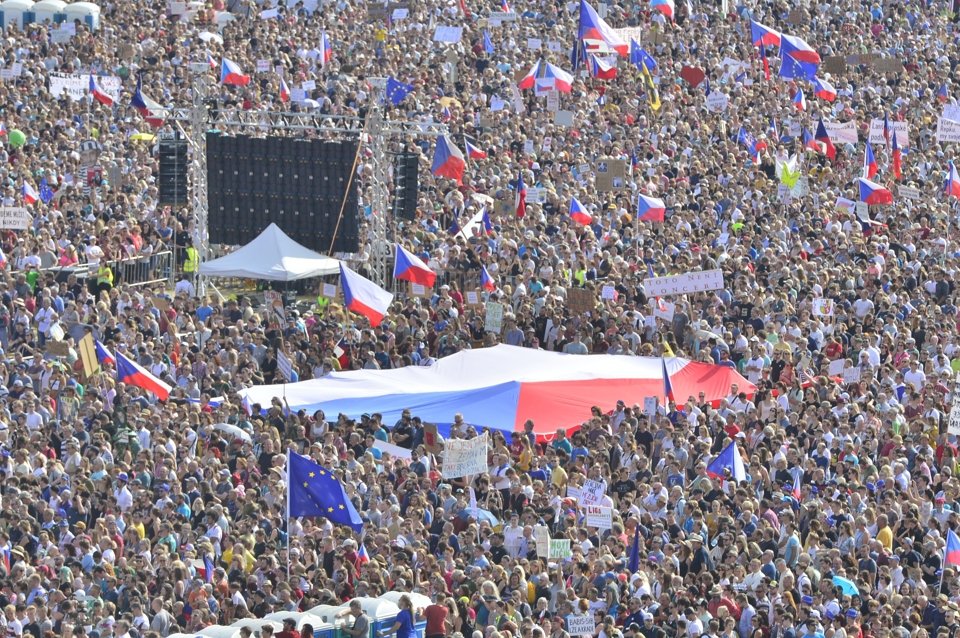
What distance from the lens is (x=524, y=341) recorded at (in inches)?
1198

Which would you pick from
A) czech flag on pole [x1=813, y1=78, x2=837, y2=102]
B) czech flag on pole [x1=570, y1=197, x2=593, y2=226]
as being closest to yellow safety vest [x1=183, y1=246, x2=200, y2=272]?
czech flag on pole [x1=570, y1=197, x2=593, y2=226]

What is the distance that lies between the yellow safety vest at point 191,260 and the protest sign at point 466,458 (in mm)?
13566

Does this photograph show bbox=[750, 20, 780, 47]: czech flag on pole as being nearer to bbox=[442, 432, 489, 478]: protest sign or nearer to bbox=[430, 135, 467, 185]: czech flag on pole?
bbox=[430, 135, 467, 185]: czech flag on pole

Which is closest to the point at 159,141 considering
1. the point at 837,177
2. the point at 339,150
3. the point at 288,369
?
the point at 339,150

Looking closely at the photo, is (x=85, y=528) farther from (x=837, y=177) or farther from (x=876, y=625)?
(x=837, y=177)

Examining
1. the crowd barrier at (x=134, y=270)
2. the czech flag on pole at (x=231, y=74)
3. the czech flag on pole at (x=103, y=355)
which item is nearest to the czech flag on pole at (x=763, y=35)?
the czech flag on pole at (x=231, y=74)

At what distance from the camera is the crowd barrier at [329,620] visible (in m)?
19.2

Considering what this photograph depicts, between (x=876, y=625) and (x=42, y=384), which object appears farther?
(x=42, y=384)

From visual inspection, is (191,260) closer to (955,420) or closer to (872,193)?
(872,193)

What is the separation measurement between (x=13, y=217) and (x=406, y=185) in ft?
19.4

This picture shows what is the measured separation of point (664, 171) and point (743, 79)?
289 inches

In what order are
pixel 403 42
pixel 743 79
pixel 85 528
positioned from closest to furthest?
1. pixel 85 528
2. pixel 743 79
3. pixel 403 42

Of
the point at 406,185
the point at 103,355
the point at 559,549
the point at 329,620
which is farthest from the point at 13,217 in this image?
the point at 329,620

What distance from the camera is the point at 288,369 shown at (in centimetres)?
2916
